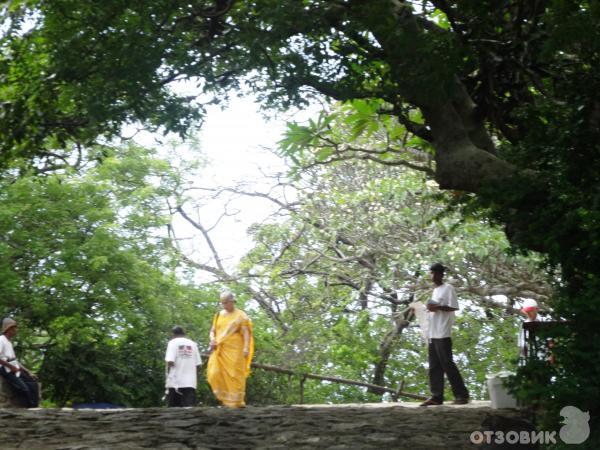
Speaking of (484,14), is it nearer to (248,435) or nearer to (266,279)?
(248,435)

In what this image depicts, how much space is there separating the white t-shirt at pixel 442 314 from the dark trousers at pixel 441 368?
10cm

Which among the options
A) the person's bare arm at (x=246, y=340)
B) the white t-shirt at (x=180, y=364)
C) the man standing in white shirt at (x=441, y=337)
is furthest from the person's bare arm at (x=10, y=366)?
the man standing in white shirt at (x=441, y=337)

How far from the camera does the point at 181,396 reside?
16.8 metres

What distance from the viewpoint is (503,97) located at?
12812 mm

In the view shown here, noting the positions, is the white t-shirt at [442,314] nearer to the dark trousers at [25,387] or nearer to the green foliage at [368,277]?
the green foliage at [368,277]

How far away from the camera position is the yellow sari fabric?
16141mm

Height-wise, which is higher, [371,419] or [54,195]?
[54,195]

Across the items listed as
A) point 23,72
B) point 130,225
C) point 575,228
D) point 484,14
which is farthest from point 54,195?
point 575,228

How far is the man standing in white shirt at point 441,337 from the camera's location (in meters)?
13.8

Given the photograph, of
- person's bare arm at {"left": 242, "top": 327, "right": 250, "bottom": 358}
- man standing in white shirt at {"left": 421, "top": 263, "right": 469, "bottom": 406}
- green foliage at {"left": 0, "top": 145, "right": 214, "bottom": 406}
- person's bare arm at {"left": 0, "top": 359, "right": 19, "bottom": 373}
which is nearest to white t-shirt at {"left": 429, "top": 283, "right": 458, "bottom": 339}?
man standing in white shirt at {"left": 421, "top": 263, "right": 469, "bottom": 406}

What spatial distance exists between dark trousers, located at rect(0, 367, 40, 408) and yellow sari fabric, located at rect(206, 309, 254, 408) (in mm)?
2593

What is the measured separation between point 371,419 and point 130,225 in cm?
1042

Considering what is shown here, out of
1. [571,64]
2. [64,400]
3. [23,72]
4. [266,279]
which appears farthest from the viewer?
[266,279]

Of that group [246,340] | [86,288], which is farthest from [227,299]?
[86,288]
